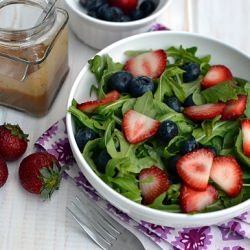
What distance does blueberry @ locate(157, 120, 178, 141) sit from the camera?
0.79m

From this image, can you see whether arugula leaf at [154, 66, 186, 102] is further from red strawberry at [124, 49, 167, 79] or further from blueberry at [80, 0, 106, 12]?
blueberry at [80, 0, 106, 12]

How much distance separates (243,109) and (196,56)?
6.2 inches

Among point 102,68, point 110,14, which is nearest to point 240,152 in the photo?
point 102,68

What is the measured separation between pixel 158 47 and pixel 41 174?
302mm

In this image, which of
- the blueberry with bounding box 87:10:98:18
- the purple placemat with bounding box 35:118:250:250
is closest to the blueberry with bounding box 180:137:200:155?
the purple placemat with bounding box 35:118:250:250

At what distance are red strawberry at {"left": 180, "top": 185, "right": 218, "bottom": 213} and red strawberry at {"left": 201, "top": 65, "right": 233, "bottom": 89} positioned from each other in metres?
0.19

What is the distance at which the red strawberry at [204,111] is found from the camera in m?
0.83

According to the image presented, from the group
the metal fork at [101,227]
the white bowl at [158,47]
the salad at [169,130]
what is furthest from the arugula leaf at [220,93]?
the metal fork at [101,227]

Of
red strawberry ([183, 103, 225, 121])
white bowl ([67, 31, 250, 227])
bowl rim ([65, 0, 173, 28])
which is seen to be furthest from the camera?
bowl rim ([65, 0, 173, 28])

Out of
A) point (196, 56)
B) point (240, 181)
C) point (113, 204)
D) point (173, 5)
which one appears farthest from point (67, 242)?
point (173, 5)

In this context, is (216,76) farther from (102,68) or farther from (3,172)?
(3,172)

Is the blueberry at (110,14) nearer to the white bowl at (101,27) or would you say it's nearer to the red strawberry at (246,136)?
the white bowl at (101,27)

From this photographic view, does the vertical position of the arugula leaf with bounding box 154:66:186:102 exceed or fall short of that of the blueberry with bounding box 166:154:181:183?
it exceeds it

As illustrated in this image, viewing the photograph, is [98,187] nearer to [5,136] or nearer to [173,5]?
[5,136]
